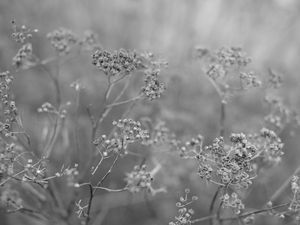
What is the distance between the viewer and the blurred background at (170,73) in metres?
5.77

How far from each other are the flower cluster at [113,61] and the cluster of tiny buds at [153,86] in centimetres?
16

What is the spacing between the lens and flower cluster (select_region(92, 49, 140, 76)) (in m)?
3.40

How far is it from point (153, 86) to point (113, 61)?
42cm

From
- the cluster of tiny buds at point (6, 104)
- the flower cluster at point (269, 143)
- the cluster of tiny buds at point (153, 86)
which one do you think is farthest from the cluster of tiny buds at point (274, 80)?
the cluster of tiny buds at point (6, 104)

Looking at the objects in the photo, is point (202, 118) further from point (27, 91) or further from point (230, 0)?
point (230, 0)

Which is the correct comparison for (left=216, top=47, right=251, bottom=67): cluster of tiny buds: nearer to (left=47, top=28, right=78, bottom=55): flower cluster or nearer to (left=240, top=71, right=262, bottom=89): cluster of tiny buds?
(left=240, top=71, right=262, bottom=89): cluster of tiny buds

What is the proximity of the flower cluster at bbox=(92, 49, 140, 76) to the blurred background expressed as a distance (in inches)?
37.4

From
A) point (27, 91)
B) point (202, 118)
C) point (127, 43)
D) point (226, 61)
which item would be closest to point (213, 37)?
point (127, 43)

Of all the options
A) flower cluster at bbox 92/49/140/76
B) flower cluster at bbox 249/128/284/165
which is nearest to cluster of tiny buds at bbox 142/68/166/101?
flower cluster at bbox 92/49/140/76

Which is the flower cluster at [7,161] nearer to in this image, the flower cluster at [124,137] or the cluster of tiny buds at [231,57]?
the flower cluster at [124,137]

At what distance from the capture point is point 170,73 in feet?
19.7

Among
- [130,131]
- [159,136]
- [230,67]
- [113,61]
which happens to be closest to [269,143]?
[230,67]

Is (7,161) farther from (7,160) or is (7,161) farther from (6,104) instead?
(6,104)

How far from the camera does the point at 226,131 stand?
6.55 m
